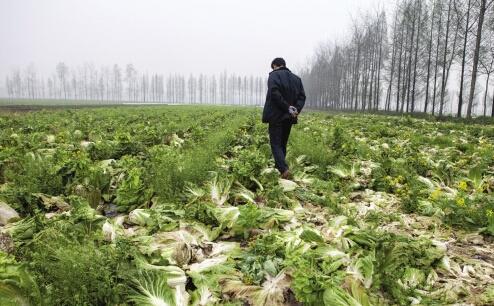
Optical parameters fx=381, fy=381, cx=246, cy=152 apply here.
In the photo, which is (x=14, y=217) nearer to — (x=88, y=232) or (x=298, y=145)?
(x=88, y=232)

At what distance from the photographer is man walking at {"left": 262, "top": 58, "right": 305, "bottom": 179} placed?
749 cm

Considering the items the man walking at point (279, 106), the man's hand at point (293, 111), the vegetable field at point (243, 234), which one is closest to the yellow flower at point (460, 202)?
the vegetable field at point (243, 234)

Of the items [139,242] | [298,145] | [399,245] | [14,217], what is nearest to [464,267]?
[399,245]

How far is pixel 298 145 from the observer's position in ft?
30.7

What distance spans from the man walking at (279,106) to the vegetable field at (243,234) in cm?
69

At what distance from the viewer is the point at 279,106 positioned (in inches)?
299

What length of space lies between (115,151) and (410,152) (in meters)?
7.02

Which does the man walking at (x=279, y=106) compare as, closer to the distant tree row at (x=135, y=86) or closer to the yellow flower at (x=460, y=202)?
the yellow flower at (x=460, y=202)

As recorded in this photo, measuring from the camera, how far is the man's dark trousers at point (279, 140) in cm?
744

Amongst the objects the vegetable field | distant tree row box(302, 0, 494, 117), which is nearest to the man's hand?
the vegetable field

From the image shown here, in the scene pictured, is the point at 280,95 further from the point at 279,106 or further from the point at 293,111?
the point at 293,111

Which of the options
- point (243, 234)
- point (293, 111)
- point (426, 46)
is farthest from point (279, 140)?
point (426, 46)

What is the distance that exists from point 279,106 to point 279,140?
2.26 feet

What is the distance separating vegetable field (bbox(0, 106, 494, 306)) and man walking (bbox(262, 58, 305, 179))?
69cm
